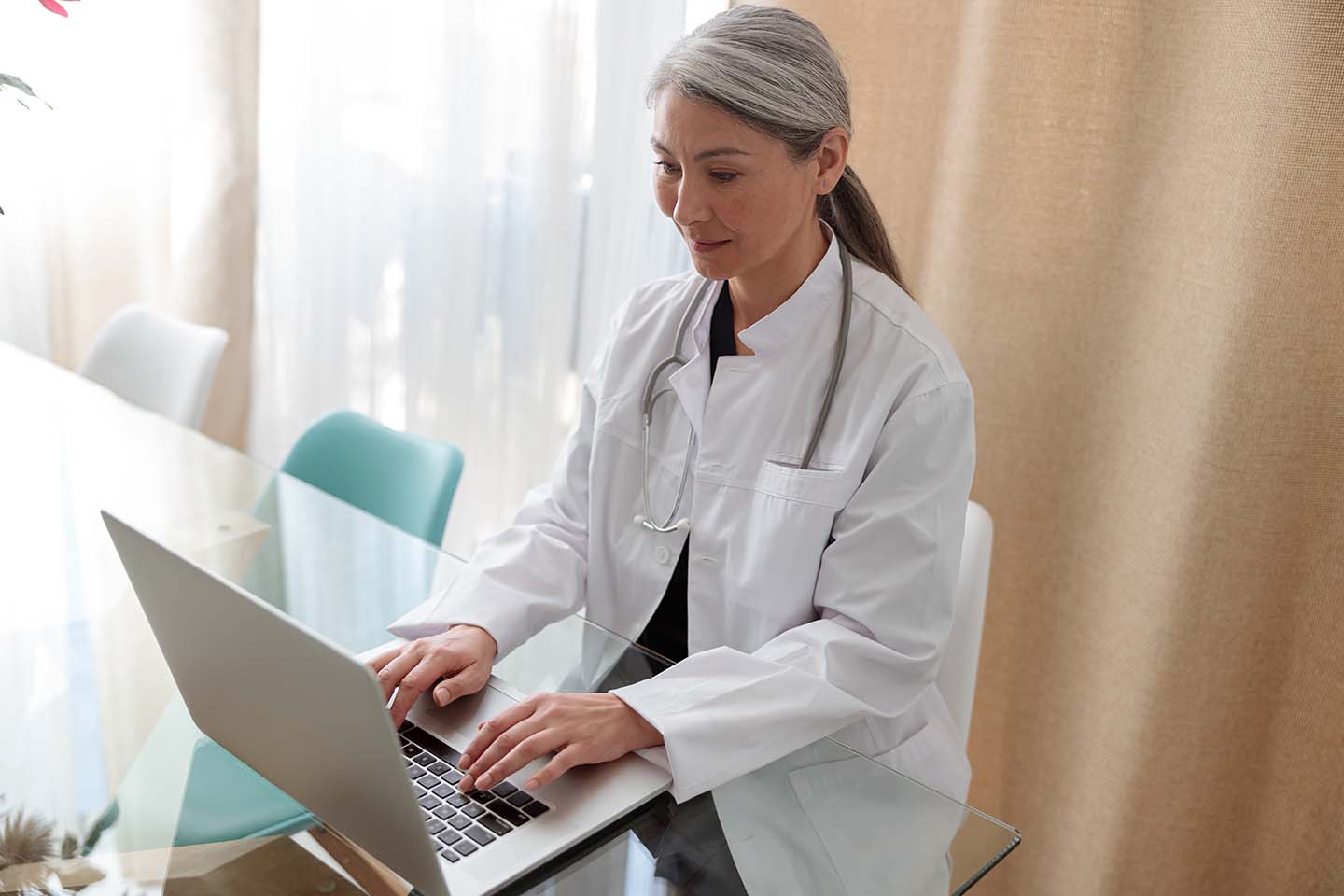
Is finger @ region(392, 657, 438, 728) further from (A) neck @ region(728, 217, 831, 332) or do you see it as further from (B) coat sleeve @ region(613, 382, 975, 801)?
(A) neck @ region(728, 217, 831, 332)

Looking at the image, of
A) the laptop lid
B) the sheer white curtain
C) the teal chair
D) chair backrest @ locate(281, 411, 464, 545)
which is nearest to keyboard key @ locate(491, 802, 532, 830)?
the laptop lid

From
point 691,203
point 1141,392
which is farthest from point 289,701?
point 1141,392

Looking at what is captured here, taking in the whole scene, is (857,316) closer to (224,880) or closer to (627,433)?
(627,433)

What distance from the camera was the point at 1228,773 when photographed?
175cm

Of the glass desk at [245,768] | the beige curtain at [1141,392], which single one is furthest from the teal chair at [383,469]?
the beige curtain at [1141,392]

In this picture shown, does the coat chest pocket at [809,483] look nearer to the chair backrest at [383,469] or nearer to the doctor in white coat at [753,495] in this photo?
the doctor in white coat at [753,495]

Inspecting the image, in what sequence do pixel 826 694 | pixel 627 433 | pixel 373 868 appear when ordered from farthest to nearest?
pixel 627 433, pixel 826 694, pixel 373 868

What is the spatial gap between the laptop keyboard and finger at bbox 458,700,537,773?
0.02m

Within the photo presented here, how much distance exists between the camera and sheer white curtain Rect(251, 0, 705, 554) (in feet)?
8.68

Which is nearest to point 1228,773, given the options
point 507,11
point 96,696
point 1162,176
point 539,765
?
point 1162,176

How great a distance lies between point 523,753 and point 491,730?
41 millimetres

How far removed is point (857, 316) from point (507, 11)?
1590mm

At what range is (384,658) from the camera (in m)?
1.21

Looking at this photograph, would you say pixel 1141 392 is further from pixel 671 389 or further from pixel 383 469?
pixel 383 469
